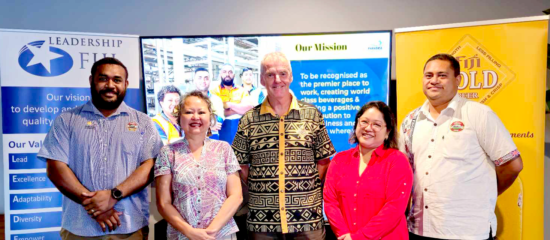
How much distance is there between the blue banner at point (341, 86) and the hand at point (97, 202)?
2.02 metres

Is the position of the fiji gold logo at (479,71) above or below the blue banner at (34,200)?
above

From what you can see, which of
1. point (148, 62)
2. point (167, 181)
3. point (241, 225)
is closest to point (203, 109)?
point (167, 181)

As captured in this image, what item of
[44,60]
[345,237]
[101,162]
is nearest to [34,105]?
[44,60]

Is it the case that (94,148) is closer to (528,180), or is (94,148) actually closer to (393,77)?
(393,77)

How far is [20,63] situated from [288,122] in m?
2.56

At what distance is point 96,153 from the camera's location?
7.77 ft

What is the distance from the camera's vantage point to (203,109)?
2.22m

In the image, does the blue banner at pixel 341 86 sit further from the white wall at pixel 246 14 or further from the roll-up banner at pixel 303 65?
the white wall at pixel 246 14

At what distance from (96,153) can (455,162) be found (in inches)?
86.5

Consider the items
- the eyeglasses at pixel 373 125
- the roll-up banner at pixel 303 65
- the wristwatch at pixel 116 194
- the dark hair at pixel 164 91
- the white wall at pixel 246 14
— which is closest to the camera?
the eyeglasses at pixel 373 125

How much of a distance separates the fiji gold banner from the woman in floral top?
2.16 m

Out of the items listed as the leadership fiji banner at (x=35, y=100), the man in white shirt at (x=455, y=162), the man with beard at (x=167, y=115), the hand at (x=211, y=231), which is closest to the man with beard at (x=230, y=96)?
the man with beard at (x=167, y=115)

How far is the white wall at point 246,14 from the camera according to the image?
4004 mm

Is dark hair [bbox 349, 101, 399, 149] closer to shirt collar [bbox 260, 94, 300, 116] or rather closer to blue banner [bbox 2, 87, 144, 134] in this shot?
shirt collar [bbox 260, 94, 300, 116]
